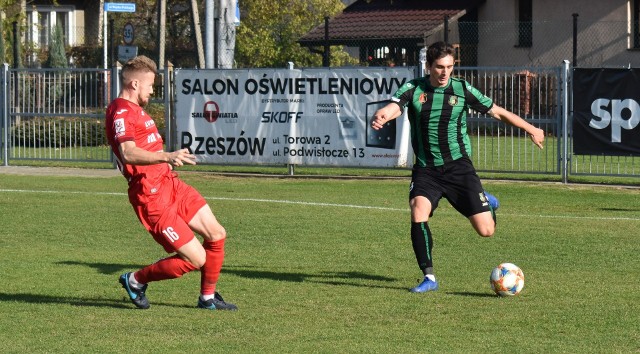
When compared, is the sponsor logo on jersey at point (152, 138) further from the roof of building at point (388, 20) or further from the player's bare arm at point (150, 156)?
the roof of building at point (388, 20)

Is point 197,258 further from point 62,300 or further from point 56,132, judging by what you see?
point 56,132

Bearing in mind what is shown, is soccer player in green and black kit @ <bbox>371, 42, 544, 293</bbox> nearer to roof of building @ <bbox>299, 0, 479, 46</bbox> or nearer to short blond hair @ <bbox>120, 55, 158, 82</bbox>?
short blond hair @ <bbox>120, 55, 158, 82</bbox>

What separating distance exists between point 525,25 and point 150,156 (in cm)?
Answer: 3236

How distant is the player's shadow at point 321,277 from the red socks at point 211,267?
1432 millimetres

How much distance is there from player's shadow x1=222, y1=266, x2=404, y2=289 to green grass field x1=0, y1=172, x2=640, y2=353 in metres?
0.02

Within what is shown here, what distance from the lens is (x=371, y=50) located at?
37906 millimetres

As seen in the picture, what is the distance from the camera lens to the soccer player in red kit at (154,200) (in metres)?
8.09

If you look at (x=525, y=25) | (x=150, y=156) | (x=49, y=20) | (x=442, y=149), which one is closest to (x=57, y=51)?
(x=49, y=20)

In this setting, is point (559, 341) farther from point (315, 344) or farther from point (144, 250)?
point (144, 250)

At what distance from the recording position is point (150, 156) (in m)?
7.81

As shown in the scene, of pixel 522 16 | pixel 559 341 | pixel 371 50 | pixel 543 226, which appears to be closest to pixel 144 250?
pixel 543 226

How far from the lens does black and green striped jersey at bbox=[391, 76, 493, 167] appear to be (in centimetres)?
966

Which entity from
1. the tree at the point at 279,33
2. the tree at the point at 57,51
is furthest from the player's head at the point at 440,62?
the tree at the point at 57,51

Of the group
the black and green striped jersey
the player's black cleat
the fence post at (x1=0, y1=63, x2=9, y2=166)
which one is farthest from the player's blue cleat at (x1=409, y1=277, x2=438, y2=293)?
the fence post at (x1=0, y1=63, x2=9, y2=166)
